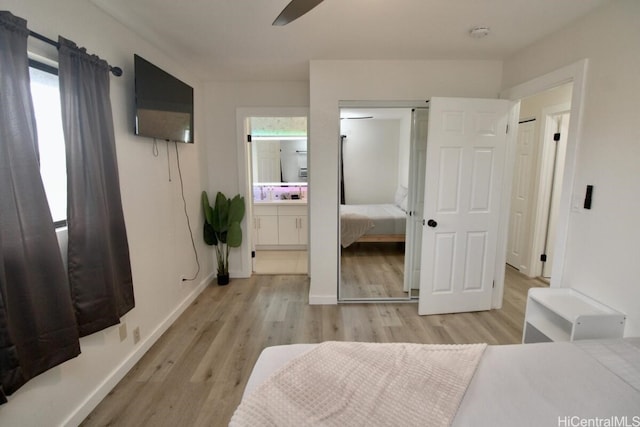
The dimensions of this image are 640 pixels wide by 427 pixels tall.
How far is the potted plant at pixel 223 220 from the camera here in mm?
3432

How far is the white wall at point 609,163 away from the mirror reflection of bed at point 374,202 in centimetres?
165

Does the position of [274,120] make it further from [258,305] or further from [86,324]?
[86,324]

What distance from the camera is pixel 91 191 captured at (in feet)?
5.28

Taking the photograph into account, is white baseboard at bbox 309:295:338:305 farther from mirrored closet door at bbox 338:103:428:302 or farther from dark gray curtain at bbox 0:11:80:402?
dark gray curtain at bbox 0:11:80:402

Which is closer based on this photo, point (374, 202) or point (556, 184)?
point (556, 184)

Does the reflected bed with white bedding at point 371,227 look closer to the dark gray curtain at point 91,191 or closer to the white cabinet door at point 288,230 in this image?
the white cabinet door at point 288,230

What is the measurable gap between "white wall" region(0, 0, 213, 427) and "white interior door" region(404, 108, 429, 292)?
2357 mm

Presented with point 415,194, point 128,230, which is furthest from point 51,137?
point 415,194

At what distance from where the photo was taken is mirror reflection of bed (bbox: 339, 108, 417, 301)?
3.69m

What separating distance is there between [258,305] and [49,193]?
202cm

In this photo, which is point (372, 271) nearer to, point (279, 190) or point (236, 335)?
point (236, 335)

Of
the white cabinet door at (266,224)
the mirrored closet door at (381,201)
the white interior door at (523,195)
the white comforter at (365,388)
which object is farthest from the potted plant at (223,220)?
the white interior door at (523,195)

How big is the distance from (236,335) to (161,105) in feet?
6.51

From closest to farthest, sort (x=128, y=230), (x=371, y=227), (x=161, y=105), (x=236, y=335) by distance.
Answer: (x=128, y=230) → (x=161, y=105) → (x=236, y=335) → (x=371, y=227)
